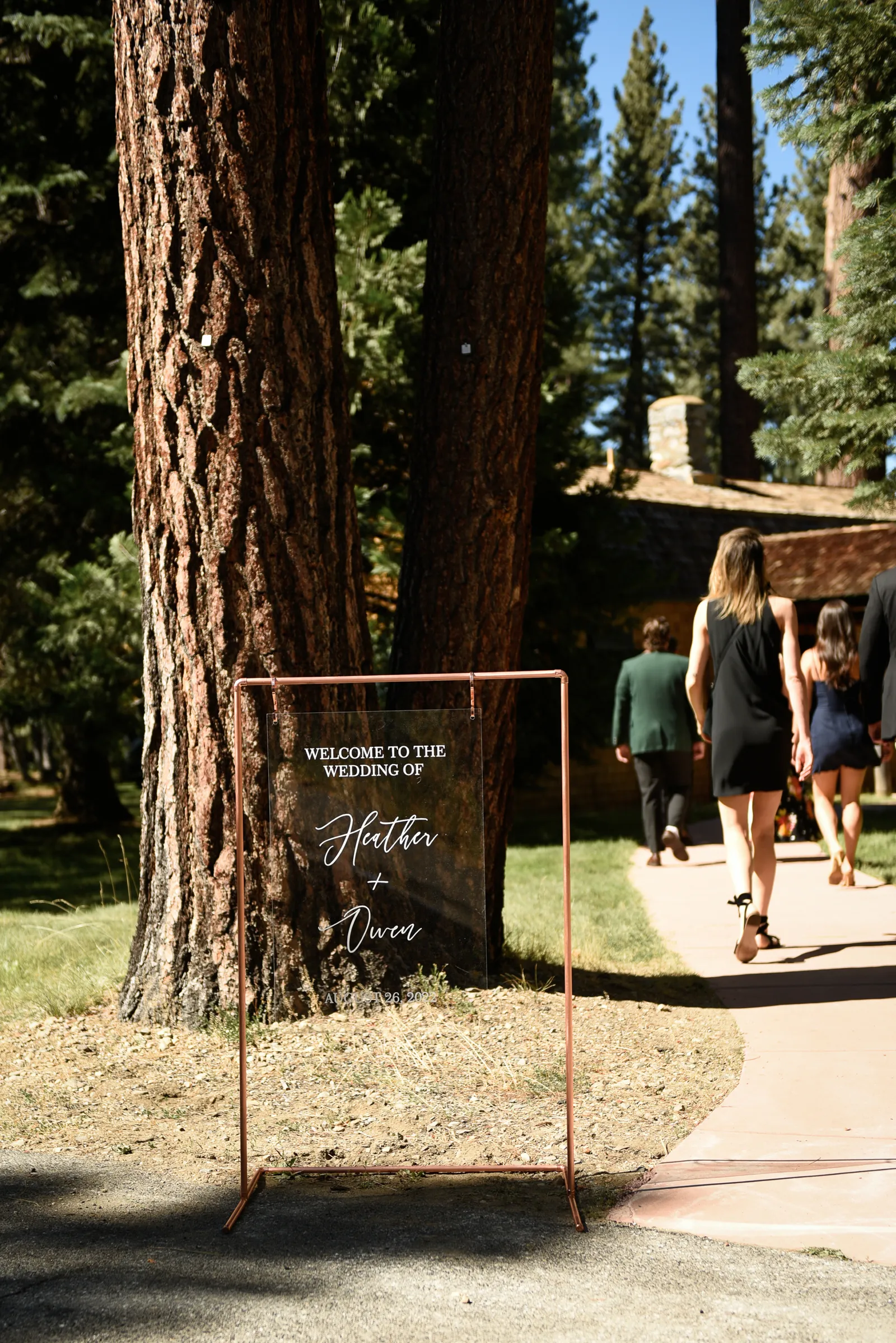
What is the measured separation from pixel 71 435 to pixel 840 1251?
535 inches

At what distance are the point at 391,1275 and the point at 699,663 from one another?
439 cm

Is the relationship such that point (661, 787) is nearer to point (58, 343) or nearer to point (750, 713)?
point (750, 713)

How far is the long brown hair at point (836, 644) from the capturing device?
381 inches

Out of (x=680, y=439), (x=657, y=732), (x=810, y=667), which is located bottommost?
A: (x=657, y=732)

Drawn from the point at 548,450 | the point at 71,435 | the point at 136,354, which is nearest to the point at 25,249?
the point at 71,435

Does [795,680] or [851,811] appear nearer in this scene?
[795,680]

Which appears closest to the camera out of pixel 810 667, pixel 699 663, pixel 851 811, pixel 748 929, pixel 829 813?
pixel 748 929

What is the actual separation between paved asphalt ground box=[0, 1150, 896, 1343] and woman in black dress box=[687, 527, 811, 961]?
314 centimetres

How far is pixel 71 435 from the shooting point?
15.2 metres

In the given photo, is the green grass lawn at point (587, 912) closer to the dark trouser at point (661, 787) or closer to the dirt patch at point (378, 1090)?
the dark trouser at point (661, 787)

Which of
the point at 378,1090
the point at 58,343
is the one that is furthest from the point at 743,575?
the point at 58,343

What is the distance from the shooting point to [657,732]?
36.1ft

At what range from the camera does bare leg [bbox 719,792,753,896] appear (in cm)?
676

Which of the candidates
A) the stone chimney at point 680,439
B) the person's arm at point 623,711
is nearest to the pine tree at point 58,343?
the person's arm at point 623,711
